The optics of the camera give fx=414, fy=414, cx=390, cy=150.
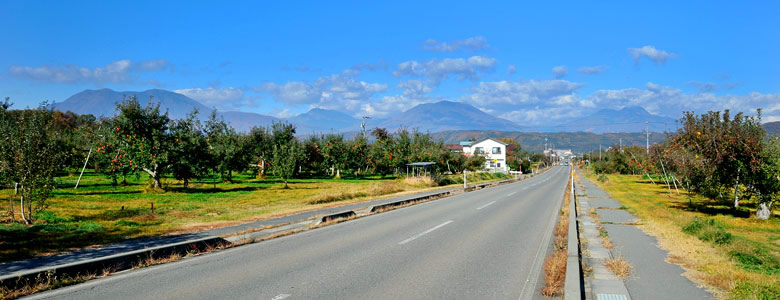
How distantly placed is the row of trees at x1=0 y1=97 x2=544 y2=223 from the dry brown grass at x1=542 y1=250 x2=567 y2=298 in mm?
15692

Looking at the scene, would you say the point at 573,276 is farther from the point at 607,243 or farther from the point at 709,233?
the point at 709,233

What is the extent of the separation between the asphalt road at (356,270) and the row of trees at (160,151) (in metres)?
9.79

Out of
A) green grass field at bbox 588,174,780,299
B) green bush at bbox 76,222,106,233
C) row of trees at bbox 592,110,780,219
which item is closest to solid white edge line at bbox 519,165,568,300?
green grass field at bbox 588,174,780,299

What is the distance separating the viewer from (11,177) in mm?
13453

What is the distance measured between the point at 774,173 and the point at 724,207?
8001mm

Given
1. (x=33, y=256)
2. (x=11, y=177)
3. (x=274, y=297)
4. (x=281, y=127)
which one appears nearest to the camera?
(x=274, y=297)

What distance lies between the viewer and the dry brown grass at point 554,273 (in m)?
6.24

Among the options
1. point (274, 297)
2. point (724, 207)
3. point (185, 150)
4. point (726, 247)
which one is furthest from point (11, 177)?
point (724, 207)

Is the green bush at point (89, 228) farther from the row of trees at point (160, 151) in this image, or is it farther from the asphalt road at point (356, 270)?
the asphalt road at point (356, 270)

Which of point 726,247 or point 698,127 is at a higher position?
point 698,127

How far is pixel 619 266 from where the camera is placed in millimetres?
7406

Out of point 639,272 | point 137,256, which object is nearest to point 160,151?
point 137,256

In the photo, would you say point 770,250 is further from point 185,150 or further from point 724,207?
point 185,150

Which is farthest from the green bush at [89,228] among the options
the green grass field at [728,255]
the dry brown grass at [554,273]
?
the green grass field at [728,255]
